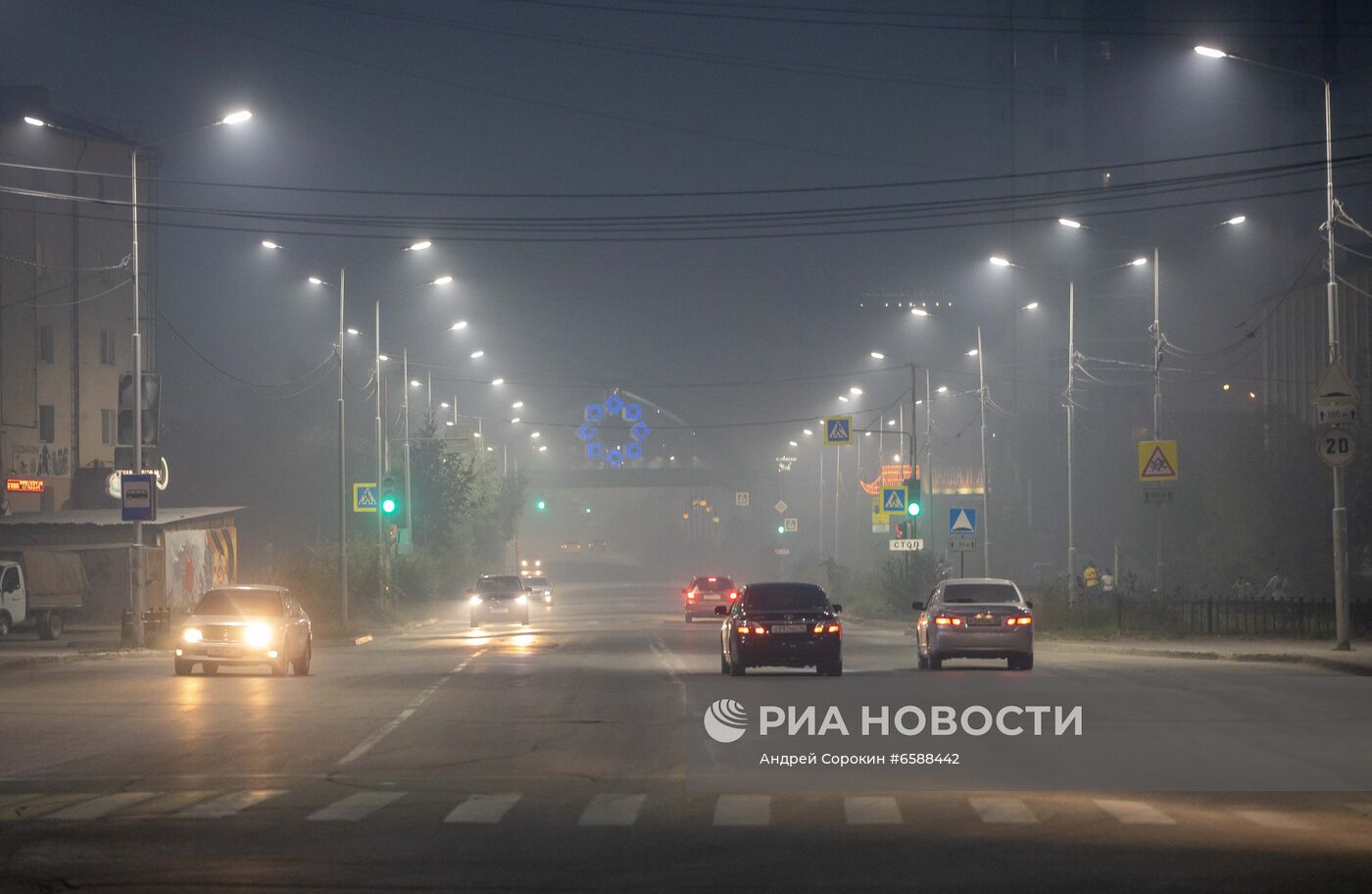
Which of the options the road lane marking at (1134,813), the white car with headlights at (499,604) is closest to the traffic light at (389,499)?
the white car with headlights at (499,604)

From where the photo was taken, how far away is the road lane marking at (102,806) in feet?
41.5

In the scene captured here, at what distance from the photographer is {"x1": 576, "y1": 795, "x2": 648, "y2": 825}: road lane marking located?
1250 centimetres

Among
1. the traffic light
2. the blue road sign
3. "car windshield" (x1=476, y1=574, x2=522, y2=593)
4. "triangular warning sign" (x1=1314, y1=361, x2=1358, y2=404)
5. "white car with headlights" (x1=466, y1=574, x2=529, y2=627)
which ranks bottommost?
"white car with headlights" (x1=466, y1=574, x2=529, y2=627)

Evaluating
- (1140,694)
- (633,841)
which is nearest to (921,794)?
(633,841)

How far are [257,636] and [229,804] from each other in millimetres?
→ 16543

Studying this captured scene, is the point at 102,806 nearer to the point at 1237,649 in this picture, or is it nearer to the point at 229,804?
the point at 229,804

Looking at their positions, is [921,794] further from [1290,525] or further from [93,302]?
[93,302]

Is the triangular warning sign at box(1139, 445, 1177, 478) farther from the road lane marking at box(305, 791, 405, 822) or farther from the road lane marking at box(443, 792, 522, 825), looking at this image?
the road lane marking at box(305, 791, 405, 822)

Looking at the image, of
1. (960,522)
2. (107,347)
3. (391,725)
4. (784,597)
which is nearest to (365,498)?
(960,522)

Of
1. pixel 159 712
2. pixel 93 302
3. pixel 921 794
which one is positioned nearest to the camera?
pixel 921 794

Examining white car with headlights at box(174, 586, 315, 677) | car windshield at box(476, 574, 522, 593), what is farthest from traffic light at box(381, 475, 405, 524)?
white car with headlights at box(174, 586, 315, 677)

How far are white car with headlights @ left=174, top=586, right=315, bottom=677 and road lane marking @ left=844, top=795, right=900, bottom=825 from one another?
1806cm

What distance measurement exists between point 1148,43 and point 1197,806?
338 ft

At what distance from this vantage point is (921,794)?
1394cm
